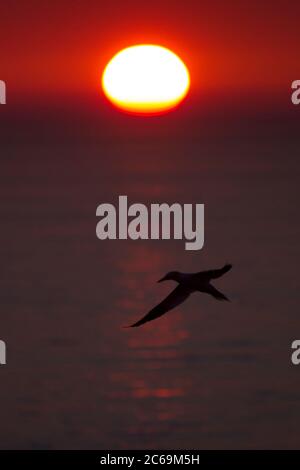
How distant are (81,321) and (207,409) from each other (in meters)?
5.31

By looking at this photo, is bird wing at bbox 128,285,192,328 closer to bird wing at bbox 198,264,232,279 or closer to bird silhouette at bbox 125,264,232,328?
bird silhouette at bbox 125,264,232,328

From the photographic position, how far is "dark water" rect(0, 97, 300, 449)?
1412 centimetres

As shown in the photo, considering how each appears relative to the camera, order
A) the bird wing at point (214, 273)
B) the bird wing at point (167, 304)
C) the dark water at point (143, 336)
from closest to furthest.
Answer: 1. the bird wing at point (214, 273)
2. the bird wing at point (167, 304)
3. the dark water at point (143, 336)

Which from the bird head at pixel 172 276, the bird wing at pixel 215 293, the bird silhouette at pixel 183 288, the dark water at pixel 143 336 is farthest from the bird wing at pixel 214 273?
the dark water at pixel 143 336

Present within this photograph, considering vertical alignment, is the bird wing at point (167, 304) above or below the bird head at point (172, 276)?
below

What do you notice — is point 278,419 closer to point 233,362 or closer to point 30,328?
point 233,362

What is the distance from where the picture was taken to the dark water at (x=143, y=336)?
556 inches

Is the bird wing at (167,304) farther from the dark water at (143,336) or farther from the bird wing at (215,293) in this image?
the dark water at (143,336)

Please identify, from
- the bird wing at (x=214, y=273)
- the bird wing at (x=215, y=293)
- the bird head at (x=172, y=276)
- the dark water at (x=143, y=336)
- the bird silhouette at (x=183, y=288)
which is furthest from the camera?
the dark water at (x=143, y=336)

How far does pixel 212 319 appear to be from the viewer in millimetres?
19859

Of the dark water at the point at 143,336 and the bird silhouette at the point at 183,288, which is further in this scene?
the dark water at the point at 143,336

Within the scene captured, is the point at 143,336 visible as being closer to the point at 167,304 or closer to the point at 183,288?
the point at 183,288
